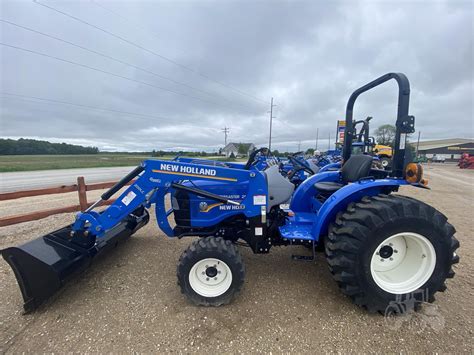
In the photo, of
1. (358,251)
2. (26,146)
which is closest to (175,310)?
(358,251)

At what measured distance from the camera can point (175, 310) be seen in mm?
2307

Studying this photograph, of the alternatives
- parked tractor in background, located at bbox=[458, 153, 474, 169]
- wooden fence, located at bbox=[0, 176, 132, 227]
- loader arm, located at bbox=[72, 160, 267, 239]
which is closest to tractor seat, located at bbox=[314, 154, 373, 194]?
loader arm, located at bbox=[72, 160, 267, 239]

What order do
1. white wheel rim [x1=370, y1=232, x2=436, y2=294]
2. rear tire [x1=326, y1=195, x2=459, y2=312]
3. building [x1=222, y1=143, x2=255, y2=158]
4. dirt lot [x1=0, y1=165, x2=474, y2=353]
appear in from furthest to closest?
1. building [x1=222, y1=143, x2=255, y2=158]
2. white wheel rim [x1=370, y1=232, x2=436, y2=294]
3. rear tire [x1=326, y1=195, x2=459, y2=312]
4. dirt lot [x1=0, y1=165, x2=474, y2=353]

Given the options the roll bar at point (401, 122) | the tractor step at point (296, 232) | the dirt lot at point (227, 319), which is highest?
the roll bar at point (401, 122)

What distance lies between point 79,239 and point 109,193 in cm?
60

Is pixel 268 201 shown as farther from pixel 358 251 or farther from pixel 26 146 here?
pixel 26 146

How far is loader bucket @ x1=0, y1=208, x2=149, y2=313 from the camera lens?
2.21m

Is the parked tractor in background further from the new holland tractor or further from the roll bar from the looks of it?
the roll bar

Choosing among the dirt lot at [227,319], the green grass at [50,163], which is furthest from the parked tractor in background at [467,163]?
the dirt lot at [227,319]

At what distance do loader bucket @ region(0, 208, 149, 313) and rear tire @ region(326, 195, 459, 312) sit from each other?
2.60m

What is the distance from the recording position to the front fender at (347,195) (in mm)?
2373

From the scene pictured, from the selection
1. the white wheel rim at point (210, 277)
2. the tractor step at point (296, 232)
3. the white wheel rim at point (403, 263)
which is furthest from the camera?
Answer: the tractor step at point (296, 232)

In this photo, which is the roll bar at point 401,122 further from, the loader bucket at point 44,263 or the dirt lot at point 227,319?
the loader bucket at point 44,263

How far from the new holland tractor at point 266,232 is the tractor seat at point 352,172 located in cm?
2
